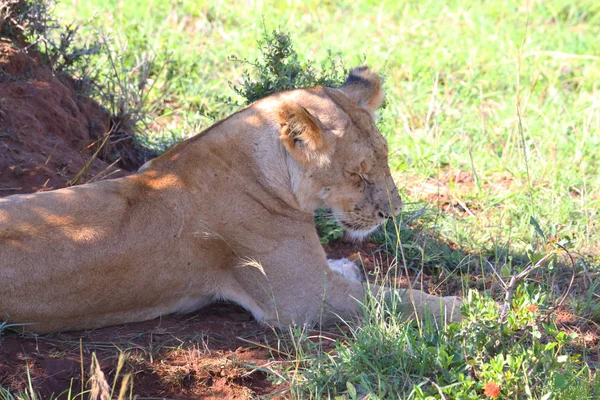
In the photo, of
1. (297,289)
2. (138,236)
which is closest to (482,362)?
(297,289)

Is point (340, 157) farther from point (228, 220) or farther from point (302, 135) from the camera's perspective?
point (228, 220)

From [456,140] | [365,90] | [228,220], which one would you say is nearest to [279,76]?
[365,90]

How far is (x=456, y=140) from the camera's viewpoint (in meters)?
5.84

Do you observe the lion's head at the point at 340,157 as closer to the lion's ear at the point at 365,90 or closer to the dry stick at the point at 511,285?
the lion's ear at the point at 365,90

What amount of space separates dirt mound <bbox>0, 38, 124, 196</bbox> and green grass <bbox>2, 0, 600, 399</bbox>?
61 centimetres

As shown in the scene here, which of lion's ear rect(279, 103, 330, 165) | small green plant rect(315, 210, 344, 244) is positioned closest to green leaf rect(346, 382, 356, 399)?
lion's ear rect(279, 103, 330, 165)

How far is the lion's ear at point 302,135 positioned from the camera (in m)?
3.28

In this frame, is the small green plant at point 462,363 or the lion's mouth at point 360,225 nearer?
the small green plant at point 462,363

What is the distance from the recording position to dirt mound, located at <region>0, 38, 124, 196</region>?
404 centimetres

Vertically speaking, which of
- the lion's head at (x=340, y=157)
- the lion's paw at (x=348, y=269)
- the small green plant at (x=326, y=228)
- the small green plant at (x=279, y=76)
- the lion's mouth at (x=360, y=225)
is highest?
the small green plant at (x=279, y=76)

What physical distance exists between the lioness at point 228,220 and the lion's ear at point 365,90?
0.04 m

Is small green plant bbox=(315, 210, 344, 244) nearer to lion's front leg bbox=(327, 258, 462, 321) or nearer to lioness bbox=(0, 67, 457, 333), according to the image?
lioness bbox=(0, 67, 457, 333)

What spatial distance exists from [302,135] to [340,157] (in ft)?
0.74

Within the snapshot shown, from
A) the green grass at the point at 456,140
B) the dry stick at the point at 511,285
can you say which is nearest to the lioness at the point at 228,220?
the green grass at the point at 456,140
